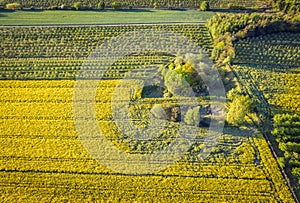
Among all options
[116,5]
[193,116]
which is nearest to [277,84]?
[193,116]

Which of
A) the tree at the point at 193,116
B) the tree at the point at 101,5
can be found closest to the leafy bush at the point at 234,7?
the tree at the point at 101,5

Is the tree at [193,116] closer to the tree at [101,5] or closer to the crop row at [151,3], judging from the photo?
the crop row at [151,3]

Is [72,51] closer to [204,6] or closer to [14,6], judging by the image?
[14,6]

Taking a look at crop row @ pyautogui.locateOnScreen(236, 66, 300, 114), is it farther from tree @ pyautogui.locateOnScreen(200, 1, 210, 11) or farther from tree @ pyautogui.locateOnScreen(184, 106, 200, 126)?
tree @ pyautogui.locateOnScreen(200, 1, 210, 11)

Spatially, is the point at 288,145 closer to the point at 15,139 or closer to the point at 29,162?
the point at 29,162

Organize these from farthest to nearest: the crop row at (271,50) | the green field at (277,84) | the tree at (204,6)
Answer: the tree at (204,6) < the crop row at (271,50) < the green field at (277,84)

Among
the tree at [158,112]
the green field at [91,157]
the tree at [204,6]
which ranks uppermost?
the tree at [204,6]

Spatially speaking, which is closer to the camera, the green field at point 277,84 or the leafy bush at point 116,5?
the green field at point 277,84
